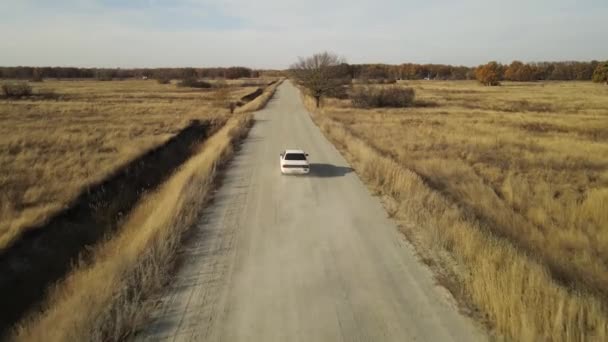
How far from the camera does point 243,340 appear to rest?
17.0 feet

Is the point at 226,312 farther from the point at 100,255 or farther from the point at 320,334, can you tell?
the point at 100,255

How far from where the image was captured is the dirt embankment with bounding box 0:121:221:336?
7.88 m

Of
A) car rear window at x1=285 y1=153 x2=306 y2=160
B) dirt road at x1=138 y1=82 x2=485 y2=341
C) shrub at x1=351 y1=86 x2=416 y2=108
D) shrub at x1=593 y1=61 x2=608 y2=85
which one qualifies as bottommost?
dirt road at x1=138 y1=82 x2=485 y2=341

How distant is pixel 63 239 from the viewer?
10070mm

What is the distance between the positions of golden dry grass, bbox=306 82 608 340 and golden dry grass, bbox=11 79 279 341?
5.18 m

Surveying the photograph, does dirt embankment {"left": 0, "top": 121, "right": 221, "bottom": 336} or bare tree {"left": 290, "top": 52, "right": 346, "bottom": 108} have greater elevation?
bare tree {"left": 290, "top": 52, "right": 346, "bottom": 108}

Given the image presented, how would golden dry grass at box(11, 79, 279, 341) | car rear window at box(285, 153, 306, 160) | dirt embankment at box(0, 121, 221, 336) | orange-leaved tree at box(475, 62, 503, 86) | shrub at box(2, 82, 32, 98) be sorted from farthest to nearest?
1. orange-leaved tree at box(475, 62, 503, 86)
2. shrub at box(2, 82, 32, 98)
3. car rear window at box(285, 153, 306, 160)
4. dirt embankment at box(0, 121, 221, 336)
5. golden dry grass at box(11, 79, 279, 341)

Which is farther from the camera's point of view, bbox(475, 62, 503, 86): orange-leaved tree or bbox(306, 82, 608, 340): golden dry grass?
bbox(475, 62, 503, 86): orange-leaved tree

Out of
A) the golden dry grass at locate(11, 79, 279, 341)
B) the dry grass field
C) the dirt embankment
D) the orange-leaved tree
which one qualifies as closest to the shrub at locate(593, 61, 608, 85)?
the orange-leaved tree

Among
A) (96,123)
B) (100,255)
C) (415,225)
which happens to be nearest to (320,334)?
(415,225)

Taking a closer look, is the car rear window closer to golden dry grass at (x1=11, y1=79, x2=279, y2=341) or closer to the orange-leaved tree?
golden dry grass at (x1=11, y1=79, x2=279, y2=341)

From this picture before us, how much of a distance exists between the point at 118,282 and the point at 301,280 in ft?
9.94

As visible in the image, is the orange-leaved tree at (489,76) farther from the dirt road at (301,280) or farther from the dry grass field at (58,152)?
the dirt road at (301,280)

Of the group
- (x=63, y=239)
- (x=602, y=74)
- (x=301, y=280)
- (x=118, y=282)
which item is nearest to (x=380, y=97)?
(x=63, y=239)
